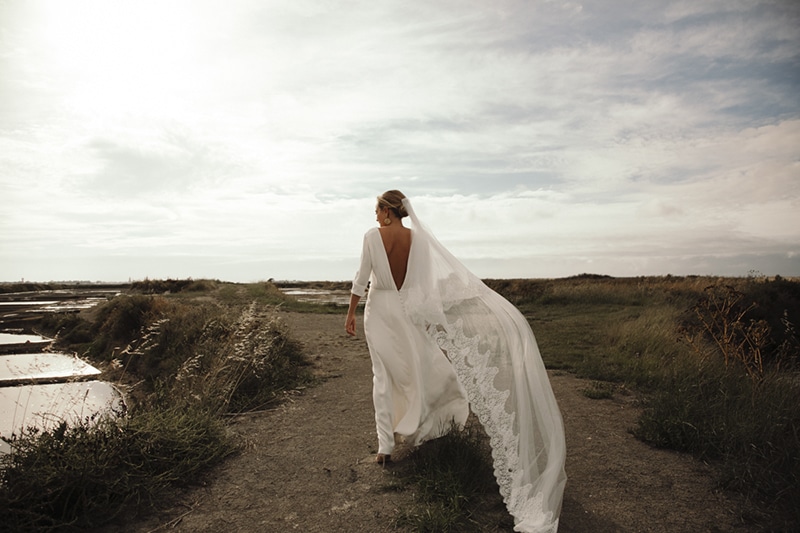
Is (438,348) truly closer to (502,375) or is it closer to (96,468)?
(502,375)

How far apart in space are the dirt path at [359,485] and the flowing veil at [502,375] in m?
0.38

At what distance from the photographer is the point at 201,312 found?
1238cm

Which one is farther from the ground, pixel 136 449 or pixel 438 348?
pixel 438 348

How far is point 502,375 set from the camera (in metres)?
4.05

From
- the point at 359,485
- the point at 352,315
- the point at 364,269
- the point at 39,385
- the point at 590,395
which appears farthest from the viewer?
the point at 590,395

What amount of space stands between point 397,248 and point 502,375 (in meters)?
1.62

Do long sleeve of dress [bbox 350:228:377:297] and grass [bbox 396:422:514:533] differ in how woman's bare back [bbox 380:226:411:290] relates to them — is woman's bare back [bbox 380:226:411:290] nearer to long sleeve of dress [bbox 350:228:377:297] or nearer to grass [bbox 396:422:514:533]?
long sleeve of dress [bbox 350:228:377:297]

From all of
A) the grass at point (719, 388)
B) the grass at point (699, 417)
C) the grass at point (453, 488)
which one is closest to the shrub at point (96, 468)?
the grass at point (453, 488)

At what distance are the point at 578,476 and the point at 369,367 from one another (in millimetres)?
5586

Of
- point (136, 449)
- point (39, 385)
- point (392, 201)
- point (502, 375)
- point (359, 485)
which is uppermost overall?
point (392, 201)

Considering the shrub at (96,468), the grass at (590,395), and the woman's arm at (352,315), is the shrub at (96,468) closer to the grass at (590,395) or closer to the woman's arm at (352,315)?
the grass at (590,395)

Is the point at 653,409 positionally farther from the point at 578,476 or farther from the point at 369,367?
the point at 369,367

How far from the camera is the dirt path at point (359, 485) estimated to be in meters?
3.78

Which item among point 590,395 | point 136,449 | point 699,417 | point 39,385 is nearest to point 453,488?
point 136,449
